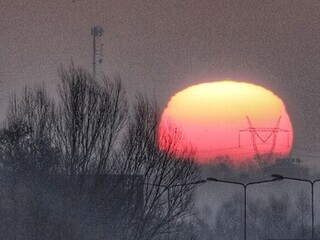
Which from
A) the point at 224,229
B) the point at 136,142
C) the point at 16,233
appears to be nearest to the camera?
the point at 16,233

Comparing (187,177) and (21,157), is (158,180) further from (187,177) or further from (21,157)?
(21,157)

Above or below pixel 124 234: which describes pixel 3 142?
above

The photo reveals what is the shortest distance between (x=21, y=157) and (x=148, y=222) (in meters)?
6.71

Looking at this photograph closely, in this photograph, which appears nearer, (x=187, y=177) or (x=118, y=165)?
(x=118, y=165)

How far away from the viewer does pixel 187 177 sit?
69.9 meters

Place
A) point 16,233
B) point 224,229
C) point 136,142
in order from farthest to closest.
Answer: point 224,229, point 136,142, point 16,233

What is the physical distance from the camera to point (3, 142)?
6950cm

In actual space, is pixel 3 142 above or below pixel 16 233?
above

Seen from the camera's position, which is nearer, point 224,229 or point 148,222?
point 148,222

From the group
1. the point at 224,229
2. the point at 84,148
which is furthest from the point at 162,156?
the point at 224,229

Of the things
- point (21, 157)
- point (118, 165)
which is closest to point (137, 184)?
point (118, 165)

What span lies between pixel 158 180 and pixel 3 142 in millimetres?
7908

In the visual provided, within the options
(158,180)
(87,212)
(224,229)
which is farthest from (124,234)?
(224,229)

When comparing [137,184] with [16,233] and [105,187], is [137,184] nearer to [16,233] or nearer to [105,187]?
[105,187]
